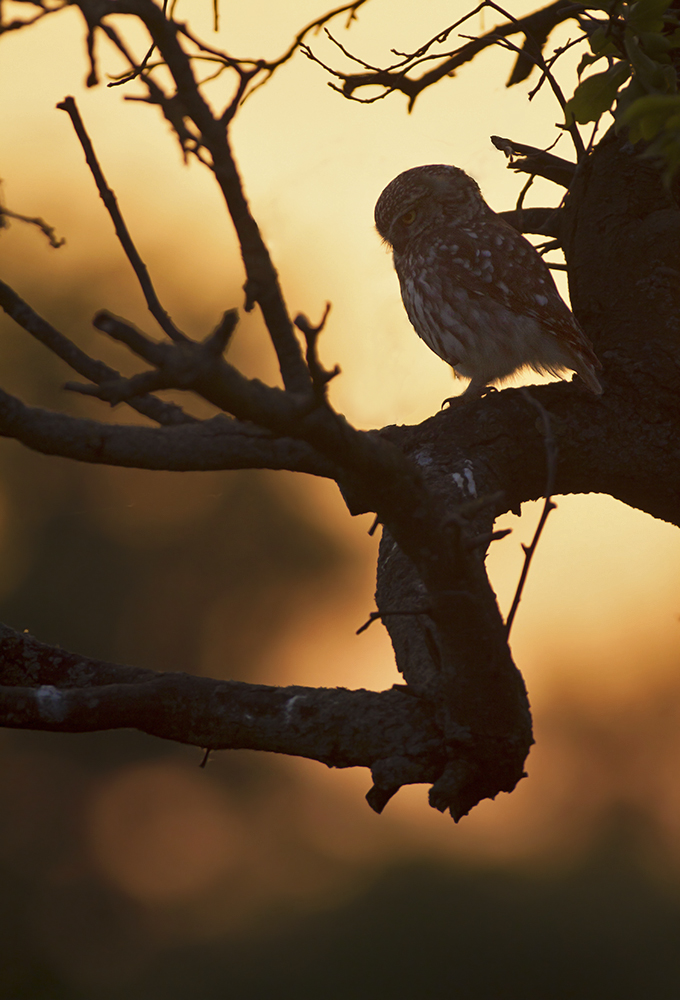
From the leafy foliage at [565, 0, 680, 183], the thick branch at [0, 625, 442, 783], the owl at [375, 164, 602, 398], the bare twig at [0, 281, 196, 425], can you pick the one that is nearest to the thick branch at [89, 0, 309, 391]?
the bare twig at [0, 281, 196, 425]

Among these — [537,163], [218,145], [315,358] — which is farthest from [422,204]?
[315,358]

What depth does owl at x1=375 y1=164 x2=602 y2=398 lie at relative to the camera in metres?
4.32

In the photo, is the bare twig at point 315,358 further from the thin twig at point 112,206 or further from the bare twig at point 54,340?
the bare twig at point 54,340

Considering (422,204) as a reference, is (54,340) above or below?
below

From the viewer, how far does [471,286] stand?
175 inches

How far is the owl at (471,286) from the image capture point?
4.32m

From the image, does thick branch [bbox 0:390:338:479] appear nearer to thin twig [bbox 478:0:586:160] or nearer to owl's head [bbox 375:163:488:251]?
thin twig [bbox 478:0:586:160]

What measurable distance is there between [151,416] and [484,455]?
56.7 inches

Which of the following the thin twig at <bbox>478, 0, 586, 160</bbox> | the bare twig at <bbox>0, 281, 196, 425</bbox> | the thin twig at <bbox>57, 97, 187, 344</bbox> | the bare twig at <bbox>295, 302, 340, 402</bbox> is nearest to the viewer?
the bare twig at <bbox>295, 302, 340, 402</bbox>

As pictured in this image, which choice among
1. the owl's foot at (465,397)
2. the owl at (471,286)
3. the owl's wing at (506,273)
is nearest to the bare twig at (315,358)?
the owl at (471,286)

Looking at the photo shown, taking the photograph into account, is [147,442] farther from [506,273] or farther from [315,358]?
[506,273]

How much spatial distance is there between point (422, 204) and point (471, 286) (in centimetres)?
80

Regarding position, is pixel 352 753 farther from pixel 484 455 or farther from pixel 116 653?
pixel 116 653

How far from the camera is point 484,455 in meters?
3.28
